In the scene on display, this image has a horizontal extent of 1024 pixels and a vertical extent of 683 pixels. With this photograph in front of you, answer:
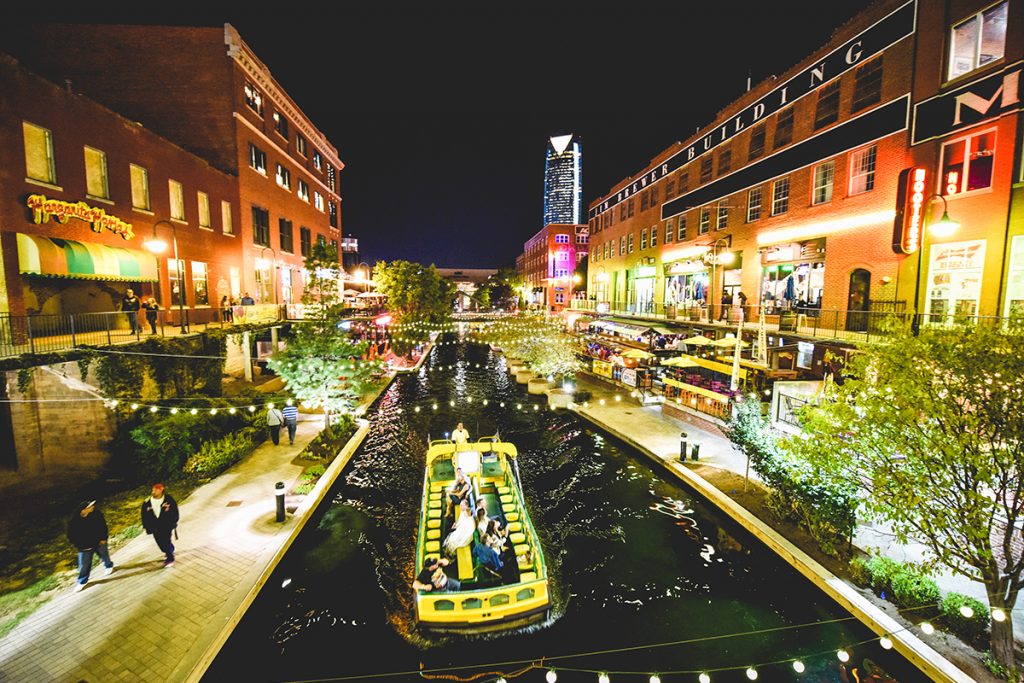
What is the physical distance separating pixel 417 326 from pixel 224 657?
4906 cm

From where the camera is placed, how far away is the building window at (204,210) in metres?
24.8

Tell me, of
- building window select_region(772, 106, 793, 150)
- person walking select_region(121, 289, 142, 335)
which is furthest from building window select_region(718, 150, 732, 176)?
person walking select_region(121, 289, 142, 335)

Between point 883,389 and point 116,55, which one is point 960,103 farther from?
point 116,55

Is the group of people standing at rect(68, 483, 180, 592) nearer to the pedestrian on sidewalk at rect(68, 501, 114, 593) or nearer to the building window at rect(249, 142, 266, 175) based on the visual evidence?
the pedestrian on sidewalk at rect(68, 501, 114, 593)

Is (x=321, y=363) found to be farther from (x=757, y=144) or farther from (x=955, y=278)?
(x=757, y=144)

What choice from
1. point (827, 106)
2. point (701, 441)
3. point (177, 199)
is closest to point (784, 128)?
point (827, 106)

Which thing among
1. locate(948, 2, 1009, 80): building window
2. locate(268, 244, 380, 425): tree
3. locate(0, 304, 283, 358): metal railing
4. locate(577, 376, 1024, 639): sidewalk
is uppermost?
locate(948, 2, 1009, 80): building window

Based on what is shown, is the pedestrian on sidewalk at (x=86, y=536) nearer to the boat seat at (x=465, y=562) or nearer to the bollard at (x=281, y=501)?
the bollard at (x=281, y=501)

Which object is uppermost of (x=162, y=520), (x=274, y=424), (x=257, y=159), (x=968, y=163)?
(x=257, y=159)

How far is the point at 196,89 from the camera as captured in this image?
88.3ft

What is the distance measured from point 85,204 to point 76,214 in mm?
648

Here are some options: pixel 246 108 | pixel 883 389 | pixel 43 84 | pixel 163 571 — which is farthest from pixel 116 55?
→ pixel 883 389

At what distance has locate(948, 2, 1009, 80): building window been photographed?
1380 cm

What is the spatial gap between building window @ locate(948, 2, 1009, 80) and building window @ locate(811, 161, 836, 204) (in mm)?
5391
